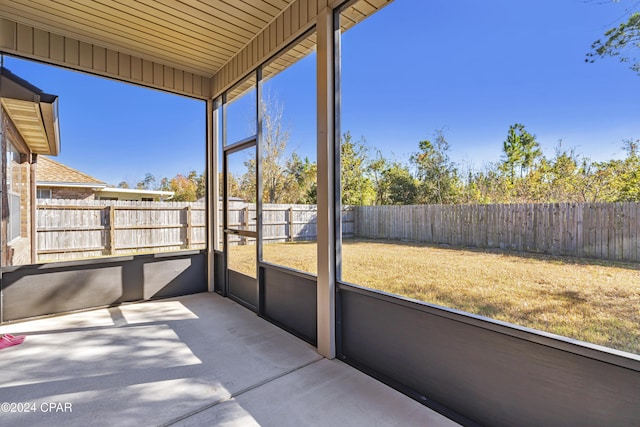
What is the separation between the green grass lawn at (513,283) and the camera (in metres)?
1.63

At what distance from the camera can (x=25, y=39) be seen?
3.03m

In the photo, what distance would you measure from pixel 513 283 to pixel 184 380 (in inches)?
97.2

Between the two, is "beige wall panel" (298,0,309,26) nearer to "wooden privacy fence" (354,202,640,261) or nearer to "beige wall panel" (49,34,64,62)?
"wooden privacy fence" (354,202,640,261)

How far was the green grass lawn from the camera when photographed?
163cm

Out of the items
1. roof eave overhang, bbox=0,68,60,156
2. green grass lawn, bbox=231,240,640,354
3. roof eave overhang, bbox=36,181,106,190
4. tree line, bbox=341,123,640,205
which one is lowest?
green grass lawn, bbox=231,240,640,354

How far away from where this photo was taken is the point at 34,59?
10.3ft

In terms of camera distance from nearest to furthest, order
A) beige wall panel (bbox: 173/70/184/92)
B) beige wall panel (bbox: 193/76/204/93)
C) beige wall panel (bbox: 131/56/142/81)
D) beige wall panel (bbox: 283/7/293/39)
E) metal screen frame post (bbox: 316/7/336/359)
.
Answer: metal screen frame post (bbox: 316/7/336/359) → beige wall panel (bbox: 283/7/293/39) → beige wall panel (bbox: 131/56/142/81) → beige wall panel (bbox: 173/70/184/92) → beige wall panel (bbox: 193/76/204/93)

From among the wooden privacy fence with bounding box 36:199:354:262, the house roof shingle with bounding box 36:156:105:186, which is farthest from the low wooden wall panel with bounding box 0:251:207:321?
the house roof shingle with bounding box 36:156:105:186

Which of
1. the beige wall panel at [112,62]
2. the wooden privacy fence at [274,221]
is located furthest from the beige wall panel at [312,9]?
the beige wall panel at [112,62]

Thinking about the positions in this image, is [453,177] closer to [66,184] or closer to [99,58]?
[99,58]

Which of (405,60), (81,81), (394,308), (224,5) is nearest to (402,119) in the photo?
(405,60)

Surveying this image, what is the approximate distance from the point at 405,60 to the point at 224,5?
1.63 metres

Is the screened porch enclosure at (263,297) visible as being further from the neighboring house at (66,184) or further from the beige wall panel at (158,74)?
the neighboring house at (66,184)

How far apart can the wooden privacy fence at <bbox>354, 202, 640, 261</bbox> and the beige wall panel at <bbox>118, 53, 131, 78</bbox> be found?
3.48m
